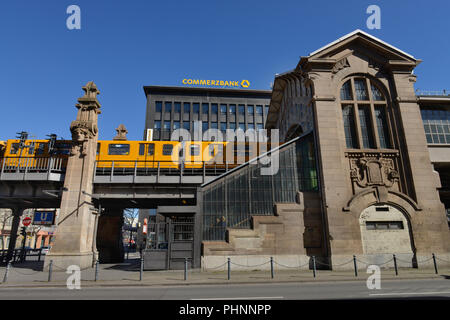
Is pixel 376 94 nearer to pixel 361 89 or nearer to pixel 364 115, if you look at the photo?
pixel 361 89

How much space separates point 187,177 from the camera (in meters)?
21.5

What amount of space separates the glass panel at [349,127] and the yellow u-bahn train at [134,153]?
902cm

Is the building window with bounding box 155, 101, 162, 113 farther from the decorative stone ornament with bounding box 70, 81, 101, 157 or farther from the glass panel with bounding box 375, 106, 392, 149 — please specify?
the glass panel with bounding box 375, 106, 392, 149

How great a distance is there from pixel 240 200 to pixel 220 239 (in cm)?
304

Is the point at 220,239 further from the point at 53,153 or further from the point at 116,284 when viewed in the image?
the point at 53,153

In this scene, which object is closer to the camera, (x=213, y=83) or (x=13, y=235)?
(x=13, y=235)

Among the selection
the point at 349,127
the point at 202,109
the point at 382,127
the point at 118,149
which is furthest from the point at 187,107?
the point at 382,127

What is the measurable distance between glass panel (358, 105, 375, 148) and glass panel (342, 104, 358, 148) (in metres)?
0.71

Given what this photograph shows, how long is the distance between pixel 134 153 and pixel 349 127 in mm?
17761

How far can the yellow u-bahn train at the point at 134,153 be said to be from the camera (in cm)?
2216

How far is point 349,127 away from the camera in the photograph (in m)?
21.1

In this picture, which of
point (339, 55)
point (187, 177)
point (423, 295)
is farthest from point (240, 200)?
point (339, 55)

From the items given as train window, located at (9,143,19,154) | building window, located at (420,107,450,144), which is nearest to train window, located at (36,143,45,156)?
train window, located at (9,143,19,154)

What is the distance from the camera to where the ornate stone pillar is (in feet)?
63.3
